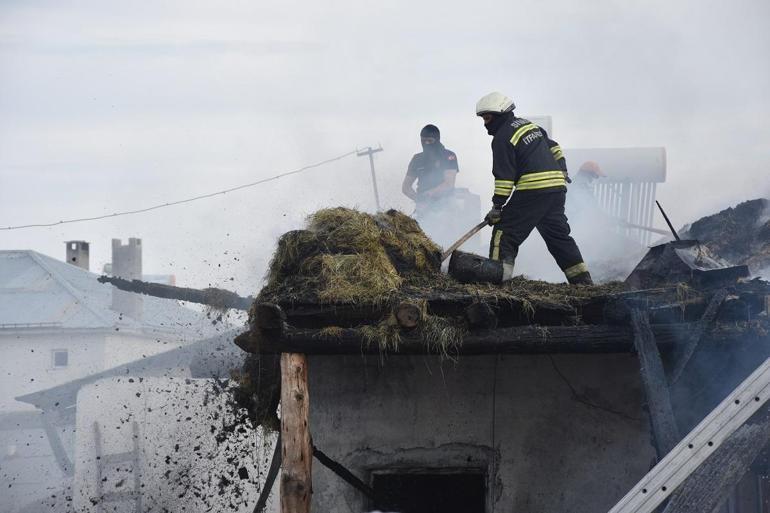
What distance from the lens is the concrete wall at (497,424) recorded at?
9.42 metres

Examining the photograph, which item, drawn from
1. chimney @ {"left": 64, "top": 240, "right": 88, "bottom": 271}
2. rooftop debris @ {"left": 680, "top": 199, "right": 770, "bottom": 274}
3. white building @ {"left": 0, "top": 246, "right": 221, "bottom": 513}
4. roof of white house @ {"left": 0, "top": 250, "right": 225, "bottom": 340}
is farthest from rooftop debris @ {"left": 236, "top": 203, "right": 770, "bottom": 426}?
chimney @ {"left": 64, "top": 240, "right": 88, "bottom": 271}

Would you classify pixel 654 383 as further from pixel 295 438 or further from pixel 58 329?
pixel 58 329

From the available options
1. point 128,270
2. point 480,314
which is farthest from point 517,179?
point 128,270

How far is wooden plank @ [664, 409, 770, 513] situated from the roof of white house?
25.4m

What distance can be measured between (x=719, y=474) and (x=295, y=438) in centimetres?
322

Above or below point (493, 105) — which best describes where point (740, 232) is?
below

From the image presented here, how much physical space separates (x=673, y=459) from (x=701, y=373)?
1.59 metres

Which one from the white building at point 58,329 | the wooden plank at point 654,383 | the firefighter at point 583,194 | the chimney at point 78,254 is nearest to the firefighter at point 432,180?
the firefighter at point 583,194

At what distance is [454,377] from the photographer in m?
9.67

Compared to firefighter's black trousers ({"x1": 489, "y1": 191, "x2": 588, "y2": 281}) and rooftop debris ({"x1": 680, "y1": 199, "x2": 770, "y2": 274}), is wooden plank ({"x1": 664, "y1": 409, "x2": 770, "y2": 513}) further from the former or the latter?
rooftop debris ({"x1": 680, "y1": 199, "x2": 770, "y2": 274})

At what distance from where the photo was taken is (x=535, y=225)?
968 cm

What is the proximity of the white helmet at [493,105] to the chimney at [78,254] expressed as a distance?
1202 inches

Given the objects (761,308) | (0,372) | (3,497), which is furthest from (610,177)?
(0,372)

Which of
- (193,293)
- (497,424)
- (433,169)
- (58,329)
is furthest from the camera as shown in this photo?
(58,329)
